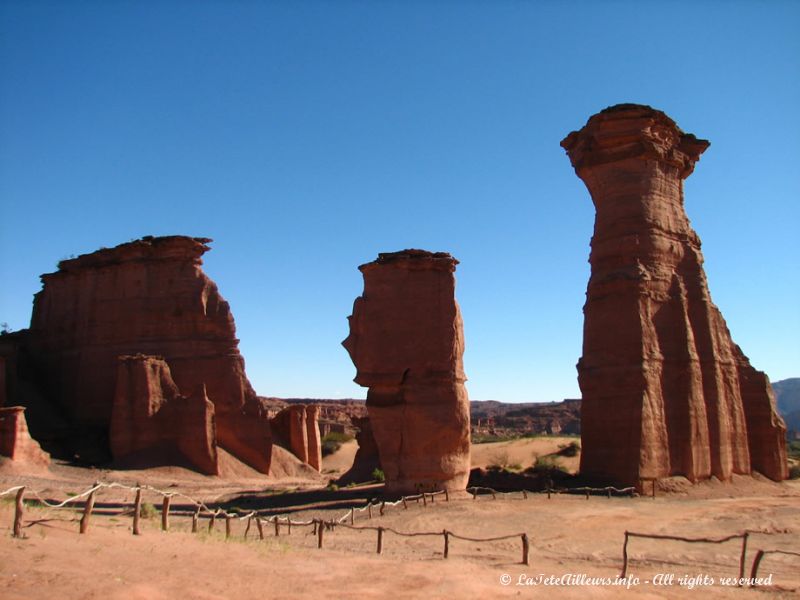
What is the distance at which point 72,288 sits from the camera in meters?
34.9

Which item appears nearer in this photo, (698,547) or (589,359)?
(698,547)

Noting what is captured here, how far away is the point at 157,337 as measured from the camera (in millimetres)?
32125

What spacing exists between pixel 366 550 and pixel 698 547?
22.3 ft

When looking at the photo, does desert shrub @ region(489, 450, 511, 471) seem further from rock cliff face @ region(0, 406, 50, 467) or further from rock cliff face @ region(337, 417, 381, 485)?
rock cliff face @ region(0, 406, 50, 467)

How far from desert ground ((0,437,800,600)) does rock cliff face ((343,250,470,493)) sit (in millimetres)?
1372

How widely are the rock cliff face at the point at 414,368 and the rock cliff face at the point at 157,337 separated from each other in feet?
36.0

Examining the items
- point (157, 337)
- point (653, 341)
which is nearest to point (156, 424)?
point (157, 337)

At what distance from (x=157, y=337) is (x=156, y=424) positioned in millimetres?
5139

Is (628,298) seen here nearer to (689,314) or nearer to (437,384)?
(689,314)

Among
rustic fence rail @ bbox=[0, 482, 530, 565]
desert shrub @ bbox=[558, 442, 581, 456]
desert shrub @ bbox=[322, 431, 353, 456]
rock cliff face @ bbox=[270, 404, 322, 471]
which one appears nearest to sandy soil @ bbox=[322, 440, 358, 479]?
desert shrub @ bbox=[322, 431, 353, 456]

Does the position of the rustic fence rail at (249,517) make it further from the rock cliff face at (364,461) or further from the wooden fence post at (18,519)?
the rock cliff face at (364,461)

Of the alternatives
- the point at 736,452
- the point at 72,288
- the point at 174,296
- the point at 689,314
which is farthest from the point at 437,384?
the point at 72,288

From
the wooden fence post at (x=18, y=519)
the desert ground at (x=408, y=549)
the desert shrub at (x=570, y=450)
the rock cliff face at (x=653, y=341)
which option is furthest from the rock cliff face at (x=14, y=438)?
the desert shrub at (x=570, y=450)

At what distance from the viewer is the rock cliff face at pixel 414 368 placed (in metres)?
21.0
